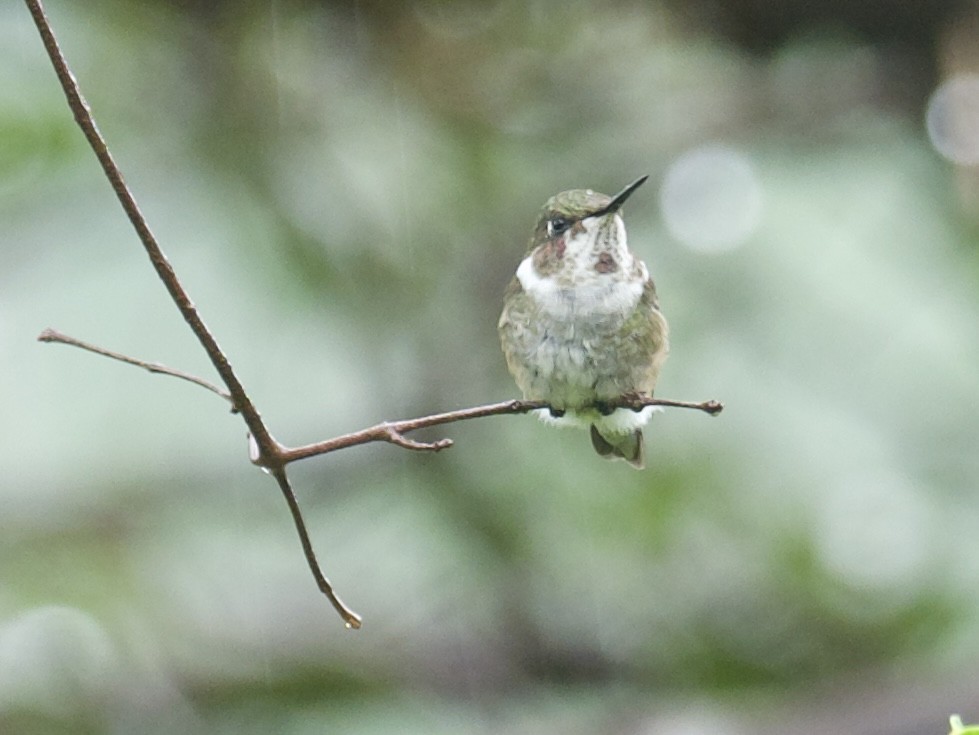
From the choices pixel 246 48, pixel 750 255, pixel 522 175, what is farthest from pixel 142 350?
pixel 750 255

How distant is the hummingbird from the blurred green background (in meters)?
2.00

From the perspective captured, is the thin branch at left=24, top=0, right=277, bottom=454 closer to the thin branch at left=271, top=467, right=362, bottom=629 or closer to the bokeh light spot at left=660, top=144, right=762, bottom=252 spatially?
the thin branch at left=271, top=467, right=362, bottom=629

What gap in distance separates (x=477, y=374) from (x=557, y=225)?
94.9 inches

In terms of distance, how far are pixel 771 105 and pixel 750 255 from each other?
2.32 feet

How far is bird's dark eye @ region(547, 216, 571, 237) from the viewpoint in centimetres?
283

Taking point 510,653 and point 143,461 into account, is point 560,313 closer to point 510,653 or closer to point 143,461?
point 510,653

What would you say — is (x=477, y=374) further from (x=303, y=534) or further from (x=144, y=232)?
(x=144, y=232)

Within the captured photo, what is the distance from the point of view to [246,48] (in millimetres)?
5238

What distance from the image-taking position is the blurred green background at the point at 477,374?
16.0 ft

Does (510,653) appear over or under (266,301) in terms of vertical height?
under

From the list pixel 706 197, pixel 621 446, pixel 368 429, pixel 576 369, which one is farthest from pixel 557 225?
pixel 706 197

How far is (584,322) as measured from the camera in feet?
9.07

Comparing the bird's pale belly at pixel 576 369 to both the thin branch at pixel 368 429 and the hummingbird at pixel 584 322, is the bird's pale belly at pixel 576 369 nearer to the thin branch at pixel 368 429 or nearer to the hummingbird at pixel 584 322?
the hummingbird at pixel 584 322

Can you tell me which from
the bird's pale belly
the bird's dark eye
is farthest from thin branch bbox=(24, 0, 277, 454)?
the bird's dark eye
